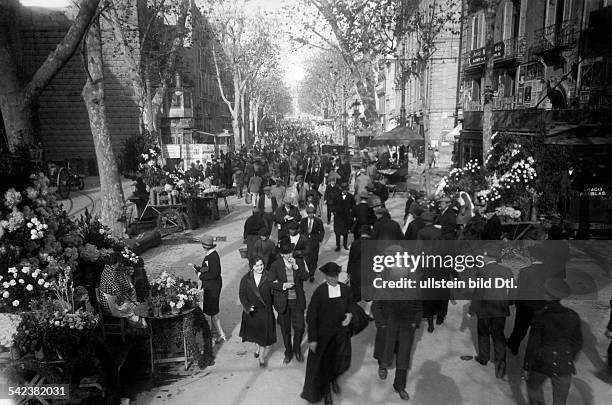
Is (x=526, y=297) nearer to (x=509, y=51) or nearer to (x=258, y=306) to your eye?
(x=258, y=306)

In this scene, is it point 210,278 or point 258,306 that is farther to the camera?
point 210,278

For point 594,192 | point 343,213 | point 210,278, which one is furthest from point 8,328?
point 594,192

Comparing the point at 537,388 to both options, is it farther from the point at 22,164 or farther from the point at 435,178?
the point at 435,178

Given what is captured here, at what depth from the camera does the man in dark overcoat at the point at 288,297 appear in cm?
625

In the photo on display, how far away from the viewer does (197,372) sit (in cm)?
625

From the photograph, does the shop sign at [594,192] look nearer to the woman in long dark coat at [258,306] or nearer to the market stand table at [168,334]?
the woman in long dark coat at [258,306]

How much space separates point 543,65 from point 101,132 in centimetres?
2034

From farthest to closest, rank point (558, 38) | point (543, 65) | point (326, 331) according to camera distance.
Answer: point (543, 65) → point (558, 38) → point (326, 331)

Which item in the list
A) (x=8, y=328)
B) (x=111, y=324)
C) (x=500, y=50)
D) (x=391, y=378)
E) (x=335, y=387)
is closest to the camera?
(x=8, y=328)

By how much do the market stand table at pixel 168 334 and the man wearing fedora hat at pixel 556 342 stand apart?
4172 millimetres

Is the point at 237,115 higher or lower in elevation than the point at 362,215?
higher

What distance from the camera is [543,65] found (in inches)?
884

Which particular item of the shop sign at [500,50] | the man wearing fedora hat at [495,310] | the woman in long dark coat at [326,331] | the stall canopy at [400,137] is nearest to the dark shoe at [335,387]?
the woman in long dark coat at [326,331]

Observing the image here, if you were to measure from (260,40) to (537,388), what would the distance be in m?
34.3
